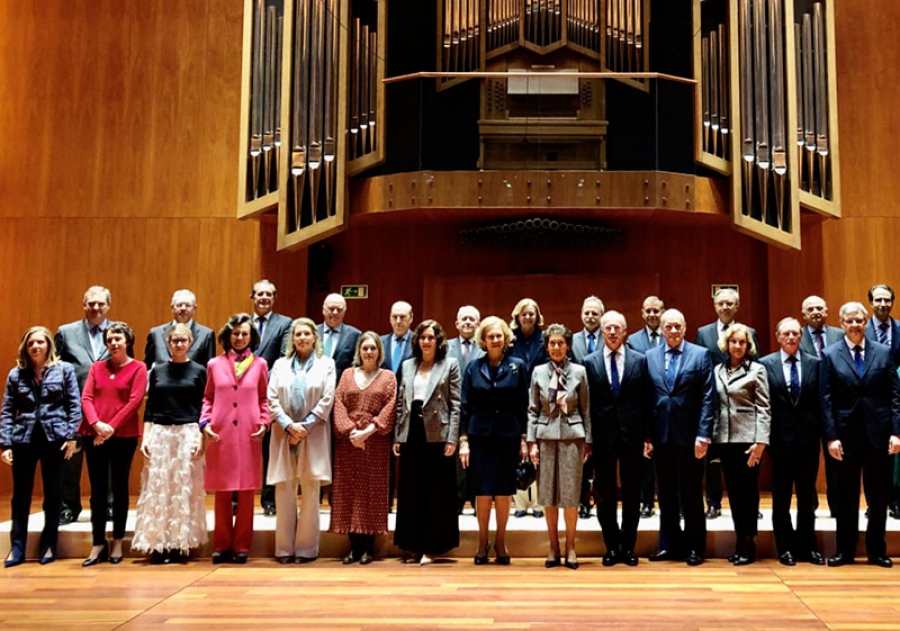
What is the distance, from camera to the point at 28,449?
440 centimetres

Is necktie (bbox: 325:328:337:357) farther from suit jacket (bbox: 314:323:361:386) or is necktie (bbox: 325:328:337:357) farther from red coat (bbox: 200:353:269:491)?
red coat (bbox: 200:353:269:491)

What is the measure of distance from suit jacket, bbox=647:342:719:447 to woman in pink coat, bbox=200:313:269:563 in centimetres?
199

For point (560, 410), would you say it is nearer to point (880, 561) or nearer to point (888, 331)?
point (880, 561)

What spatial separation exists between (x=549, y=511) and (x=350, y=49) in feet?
12.1

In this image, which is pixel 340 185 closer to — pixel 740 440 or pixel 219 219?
pixel 219 219

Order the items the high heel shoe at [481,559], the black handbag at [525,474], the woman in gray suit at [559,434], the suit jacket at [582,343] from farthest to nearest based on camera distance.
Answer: the suit jacket at [582,343] < the black handbag at [525,474] < the high heel shoe at [481,559] < the woman in gray suit at [559,434]

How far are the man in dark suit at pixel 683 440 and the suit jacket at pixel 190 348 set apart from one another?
2482 millimetres

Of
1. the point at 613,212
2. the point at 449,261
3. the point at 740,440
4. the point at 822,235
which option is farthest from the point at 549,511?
the point at 822,235

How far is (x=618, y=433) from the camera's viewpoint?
14.1 ft

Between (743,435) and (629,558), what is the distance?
2.70ft

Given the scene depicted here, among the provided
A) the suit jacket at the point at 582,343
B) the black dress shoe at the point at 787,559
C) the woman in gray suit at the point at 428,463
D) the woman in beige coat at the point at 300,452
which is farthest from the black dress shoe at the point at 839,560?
the woman in beige coat at the point at 300,452

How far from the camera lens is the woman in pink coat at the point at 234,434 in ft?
14.4

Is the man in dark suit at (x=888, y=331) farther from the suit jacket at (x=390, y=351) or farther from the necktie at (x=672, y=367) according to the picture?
the suit jacket at (x=390, y=351)

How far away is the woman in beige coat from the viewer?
14.5ft
